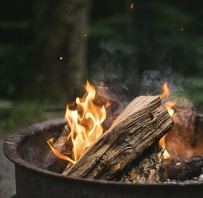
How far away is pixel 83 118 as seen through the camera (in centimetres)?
291

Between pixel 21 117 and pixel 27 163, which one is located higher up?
pixel 27 163

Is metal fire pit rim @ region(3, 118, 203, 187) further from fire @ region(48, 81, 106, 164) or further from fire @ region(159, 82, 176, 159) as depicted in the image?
fire @ region(159, 82, 176, 159)

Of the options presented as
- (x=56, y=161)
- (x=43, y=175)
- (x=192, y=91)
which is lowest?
(x=192, y=91)

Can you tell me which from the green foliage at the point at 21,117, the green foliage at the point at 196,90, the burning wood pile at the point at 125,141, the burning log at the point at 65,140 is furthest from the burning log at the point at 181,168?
the green foliage at the point at 196,90

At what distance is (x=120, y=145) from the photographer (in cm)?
247

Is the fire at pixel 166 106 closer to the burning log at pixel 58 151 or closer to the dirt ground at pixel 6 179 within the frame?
the burning log at pixel 58 151

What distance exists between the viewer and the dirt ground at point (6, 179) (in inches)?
148

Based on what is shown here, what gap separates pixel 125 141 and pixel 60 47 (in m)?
3.78

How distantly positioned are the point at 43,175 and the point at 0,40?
20.8 feet

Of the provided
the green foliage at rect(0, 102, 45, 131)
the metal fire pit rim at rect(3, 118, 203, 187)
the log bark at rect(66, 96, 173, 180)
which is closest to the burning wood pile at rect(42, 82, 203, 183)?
the log bark at rect(66, 96, 173, 180)

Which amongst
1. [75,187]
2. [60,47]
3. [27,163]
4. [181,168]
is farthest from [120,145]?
[60,47]

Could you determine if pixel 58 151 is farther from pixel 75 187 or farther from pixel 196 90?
pixel 196 90

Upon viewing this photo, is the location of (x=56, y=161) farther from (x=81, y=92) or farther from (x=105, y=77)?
(x=81, y=92)

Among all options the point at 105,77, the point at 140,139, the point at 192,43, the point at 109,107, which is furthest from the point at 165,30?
the point at 140,139
